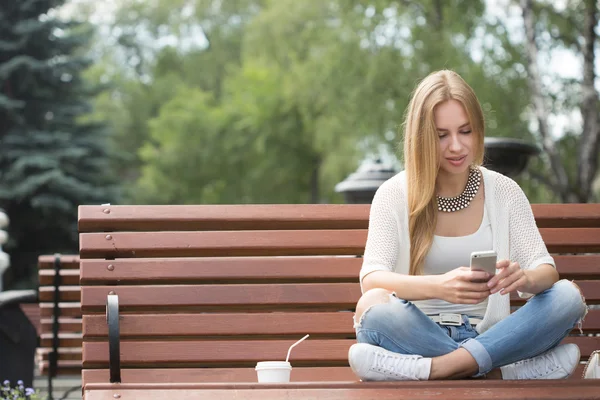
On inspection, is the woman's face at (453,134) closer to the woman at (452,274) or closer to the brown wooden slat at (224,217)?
the woman at (452,274)

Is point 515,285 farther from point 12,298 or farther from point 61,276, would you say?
point 61,276

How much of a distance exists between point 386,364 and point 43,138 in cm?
1849

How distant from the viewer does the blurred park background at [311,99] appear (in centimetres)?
1914

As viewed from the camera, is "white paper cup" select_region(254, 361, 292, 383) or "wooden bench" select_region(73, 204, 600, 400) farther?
"wooden bench" select_region(73, 204, 600, 400)

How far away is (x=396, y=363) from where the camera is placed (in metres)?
3.27

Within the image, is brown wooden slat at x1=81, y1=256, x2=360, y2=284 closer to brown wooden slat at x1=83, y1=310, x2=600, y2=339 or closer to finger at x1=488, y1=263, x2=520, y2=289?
brown wooden slat at x1=83, y1=310, x2=600, y2=339

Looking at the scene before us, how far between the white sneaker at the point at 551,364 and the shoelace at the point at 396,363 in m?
0.38

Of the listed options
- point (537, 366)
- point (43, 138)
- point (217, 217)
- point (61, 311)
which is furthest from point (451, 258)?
point (43, 138)

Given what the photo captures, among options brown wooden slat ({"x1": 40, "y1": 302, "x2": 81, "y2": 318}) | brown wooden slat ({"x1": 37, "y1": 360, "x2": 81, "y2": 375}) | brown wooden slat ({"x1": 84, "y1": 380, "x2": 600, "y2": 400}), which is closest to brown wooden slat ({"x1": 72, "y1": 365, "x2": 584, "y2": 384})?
brown wooden slat ({"x1": 84, "y1": 380, "x2": 600, "y2": 400})

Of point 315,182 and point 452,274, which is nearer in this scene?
point 452,274

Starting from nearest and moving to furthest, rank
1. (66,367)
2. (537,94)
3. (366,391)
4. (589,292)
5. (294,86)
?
(366,391), (589,292), (66,367), (537,94), (294,86)

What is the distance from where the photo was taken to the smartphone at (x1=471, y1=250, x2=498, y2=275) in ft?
10.3

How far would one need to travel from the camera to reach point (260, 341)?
13.0 feet

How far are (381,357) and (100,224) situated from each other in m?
1.30
